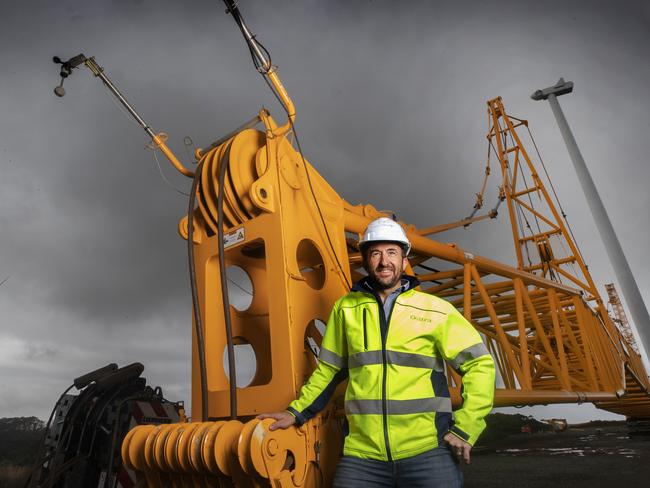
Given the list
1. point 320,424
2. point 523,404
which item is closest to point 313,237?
point 320,424

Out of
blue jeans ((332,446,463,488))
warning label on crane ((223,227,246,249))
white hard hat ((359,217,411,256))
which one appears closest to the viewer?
blue jeans ((332,446,463,488))

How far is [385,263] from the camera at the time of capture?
2.53m

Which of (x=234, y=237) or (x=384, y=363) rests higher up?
(x=234, y=237)

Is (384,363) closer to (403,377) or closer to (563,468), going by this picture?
(403,377)

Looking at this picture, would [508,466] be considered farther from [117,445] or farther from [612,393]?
[117,445]

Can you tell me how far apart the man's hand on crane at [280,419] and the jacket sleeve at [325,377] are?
0.14 ft

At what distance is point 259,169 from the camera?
3451mm

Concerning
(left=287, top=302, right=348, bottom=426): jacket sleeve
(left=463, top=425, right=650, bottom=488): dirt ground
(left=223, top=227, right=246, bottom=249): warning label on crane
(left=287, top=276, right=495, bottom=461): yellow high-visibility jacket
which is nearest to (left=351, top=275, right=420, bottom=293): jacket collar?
(left=287, top=276, right=495, bottom=461): yellow high-visibility jacket

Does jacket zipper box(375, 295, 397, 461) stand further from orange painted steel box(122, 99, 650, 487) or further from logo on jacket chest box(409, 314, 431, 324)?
orange painted steel box(122, 99, 650, 487)

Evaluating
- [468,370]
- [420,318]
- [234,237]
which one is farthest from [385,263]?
[234,237]

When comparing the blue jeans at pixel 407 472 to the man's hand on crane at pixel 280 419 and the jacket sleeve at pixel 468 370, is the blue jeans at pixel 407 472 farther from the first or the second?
the man's hand on crane at pixel 280 419

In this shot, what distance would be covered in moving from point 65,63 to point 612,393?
841 centimetres

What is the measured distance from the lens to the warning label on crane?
11.3 feet

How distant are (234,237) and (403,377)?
1.82m
